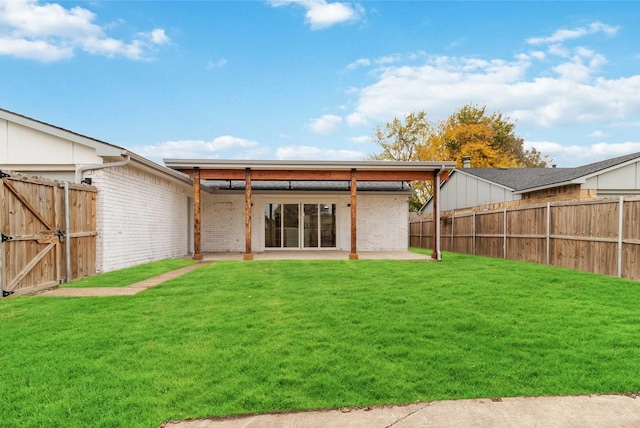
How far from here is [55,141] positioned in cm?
874

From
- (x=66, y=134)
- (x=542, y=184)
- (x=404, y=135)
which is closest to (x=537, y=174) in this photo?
(x=542, y=184)

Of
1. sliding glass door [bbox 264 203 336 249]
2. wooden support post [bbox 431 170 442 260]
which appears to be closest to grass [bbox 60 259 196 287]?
sliding glass door [bbox 264 203 336 249]

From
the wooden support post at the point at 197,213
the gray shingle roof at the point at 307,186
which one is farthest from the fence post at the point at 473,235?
the wooden support post at the point at 197,213

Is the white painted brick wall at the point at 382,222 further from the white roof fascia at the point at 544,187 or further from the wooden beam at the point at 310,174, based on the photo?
the white roof fascia at the point at 544,187

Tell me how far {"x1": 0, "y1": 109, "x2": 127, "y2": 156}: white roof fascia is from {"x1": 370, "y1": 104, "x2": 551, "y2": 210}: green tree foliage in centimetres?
2661

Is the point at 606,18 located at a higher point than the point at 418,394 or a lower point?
higher

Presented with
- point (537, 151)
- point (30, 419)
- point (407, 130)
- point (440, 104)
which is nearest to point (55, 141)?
point (30, 419)

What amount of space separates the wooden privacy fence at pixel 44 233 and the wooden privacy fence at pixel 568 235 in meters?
11.5

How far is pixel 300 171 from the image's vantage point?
12062 mm

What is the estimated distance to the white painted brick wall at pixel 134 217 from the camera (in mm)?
8773

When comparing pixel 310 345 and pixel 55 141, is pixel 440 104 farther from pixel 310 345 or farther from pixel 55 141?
pixel 310 345

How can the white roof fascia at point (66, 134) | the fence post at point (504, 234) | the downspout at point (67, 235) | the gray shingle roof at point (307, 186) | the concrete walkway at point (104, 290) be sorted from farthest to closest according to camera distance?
the gray shingle roof at point (307, 186)
the fence post at point (504, 234)
the white roof fascia at point (66, 134)
the downspout at point (67, 235)
the concrete walkway at point (104, 290)

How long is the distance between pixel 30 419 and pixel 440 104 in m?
35.7

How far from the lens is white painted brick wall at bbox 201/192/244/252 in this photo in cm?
1568
